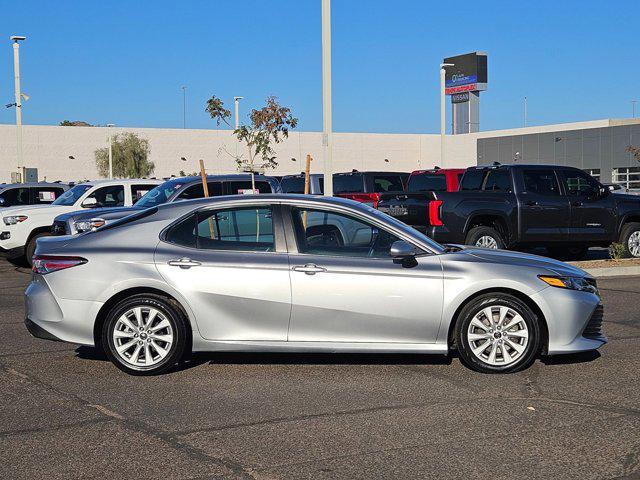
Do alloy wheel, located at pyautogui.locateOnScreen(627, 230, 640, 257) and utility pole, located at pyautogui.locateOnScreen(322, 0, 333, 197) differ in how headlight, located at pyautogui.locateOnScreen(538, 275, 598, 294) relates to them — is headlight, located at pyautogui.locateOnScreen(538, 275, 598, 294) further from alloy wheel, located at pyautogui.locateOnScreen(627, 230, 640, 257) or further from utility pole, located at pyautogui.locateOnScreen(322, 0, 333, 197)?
alloy wheel, located at pyautogui.locateOnScreen(627, 230, 640, 257)

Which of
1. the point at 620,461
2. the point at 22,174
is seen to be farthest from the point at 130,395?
the point at 22,174

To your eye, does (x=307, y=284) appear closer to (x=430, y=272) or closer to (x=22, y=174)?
(x=430, y=272)

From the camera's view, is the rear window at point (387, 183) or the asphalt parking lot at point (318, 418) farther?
the rear window at point (387, 183)

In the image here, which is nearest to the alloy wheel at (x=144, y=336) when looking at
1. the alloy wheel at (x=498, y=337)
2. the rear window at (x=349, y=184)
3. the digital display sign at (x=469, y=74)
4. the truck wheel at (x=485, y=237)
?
the alloy wheel at (x=498, y=337)

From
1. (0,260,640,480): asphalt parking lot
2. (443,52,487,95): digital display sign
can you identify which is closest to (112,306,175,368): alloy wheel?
(0,260,640,480): asphalt parking lot

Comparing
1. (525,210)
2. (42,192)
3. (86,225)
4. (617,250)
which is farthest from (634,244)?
(42,192)

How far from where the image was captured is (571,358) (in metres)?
9.03

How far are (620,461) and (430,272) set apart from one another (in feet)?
9.28

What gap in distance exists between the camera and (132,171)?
211ft

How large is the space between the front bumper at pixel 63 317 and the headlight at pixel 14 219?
11438 millimetres

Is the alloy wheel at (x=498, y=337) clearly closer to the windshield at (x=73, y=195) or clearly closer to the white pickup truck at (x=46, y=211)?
the white pickup truck at (x=46, y=211)

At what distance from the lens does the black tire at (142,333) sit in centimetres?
816

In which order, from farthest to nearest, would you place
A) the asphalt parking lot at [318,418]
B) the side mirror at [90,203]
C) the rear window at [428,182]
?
1. the rear window at [428,182]
2. the side mirror at [90,203]
3. the asphalt parking lot at [318,418]

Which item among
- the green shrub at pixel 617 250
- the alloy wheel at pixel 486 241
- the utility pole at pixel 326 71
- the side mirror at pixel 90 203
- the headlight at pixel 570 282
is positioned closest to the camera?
the headlight at pixel 570 282
